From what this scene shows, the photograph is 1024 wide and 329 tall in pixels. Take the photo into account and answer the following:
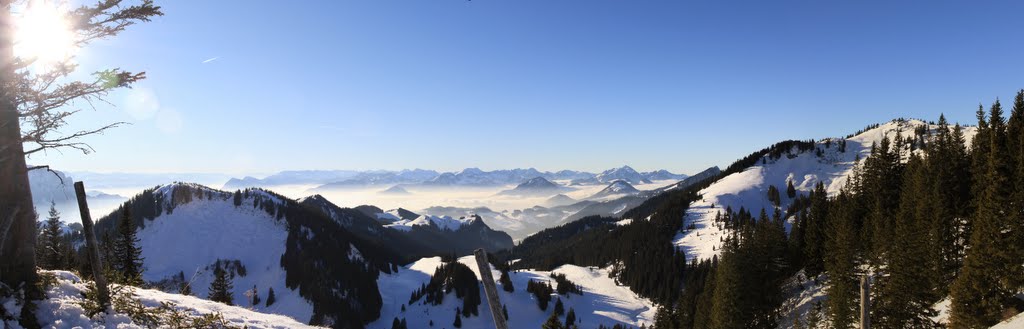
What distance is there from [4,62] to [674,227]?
21060 cm

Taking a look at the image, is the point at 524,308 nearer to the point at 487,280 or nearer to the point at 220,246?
the point at 220,246

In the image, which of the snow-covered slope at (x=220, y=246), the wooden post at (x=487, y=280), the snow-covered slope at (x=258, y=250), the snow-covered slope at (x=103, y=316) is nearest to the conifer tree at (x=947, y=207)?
the wooden post at (x=487, y=280)

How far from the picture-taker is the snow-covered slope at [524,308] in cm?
13650

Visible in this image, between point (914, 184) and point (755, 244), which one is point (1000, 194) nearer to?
point (914, 184)

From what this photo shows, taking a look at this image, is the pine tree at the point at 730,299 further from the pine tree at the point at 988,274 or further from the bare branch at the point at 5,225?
the bare branch at the point at 5,225

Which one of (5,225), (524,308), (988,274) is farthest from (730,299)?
(524,308)

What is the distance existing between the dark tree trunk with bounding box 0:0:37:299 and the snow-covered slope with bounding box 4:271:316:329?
70 cm

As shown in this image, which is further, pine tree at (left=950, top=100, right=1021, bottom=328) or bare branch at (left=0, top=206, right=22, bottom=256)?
pine tree at (left=950, top=100, right=1021, bottom=328)

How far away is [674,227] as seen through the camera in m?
199

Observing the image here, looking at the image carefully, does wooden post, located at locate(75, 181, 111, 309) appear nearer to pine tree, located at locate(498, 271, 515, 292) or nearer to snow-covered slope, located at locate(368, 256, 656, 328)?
snow-covered slope, located at locate(368, 256, 656, 328)

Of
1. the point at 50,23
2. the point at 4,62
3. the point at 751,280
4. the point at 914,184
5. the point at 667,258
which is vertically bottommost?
the point at 667,258

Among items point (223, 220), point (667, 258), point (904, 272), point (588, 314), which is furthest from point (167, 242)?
point (904, 272)

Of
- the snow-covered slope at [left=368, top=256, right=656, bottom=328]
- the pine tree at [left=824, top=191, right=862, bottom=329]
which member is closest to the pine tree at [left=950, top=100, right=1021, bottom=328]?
the pine tree at [left=824, top=191, right=862, bottom=329]

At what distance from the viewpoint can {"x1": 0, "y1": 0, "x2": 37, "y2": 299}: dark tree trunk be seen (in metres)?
11.2
